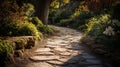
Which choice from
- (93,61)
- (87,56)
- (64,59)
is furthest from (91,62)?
(64,59)

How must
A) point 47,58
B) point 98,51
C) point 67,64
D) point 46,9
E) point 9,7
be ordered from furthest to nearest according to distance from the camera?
point 46,9, point 9,7, point 98,51, point 47,58, point 67,64

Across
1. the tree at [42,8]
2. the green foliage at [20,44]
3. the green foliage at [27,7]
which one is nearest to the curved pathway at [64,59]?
the green foliage at [20,44]

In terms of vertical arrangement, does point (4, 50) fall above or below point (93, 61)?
above

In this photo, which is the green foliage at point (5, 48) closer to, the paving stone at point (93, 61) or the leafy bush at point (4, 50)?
the leafy bush at point (4, 50)

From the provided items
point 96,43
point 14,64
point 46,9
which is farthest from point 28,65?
point 46,9

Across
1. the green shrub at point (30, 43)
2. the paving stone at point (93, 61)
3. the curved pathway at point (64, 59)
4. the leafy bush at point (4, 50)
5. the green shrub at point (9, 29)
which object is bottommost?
the paving stone at point (93, 61)

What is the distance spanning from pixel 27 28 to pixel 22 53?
93.2 inches

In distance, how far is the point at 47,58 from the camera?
20.1 feet

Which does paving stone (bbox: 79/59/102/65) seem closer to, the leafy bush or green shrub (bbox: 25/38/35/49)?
the leafy bush

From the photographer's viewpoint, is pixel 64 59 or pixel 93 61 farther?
pixel 64 59

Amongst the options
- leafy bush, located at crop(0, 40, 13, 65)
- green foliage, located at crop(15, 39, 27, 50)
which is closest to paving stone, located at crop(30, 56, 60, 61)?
green foliage, located at crop(15, 39, 27, 50)

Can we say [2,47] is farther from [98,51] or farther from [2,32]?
[98,51]

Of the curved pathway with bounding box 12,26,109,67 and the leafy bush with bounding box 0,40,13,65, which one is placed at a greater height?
the leafy bush with bounding box 0,40,13,65

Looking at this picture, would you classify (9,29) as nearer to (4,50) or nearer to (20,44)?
(20,44)
